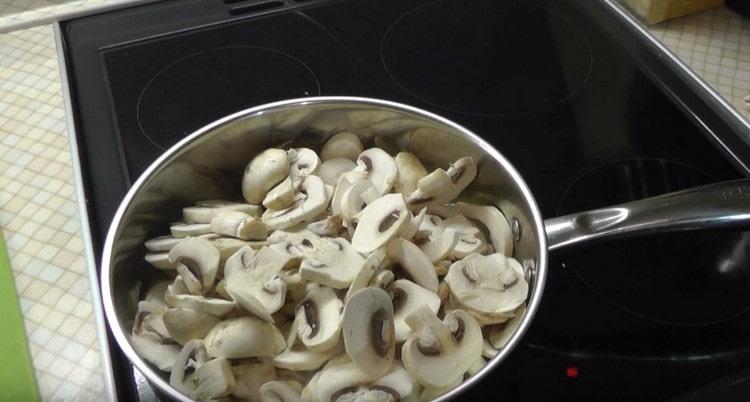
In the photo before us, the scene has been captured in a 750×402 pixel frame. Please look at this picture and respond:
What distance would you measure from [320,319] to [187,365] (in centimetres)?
11

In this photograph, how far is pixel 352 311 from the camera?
0.54m

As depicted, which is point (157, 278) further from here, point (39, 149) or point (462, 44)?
point (462, 44)

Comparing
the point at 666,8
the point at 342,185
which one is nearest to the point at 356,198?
Answer: the point at 342,185

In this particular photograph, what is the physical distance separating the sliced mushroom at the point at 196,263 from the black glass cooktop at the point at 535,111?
103 millimetres

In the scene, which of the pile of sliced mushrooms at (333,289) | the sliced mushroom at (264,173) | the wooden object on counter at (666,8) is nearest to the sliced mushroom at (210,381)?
the pile of sliced mushrooms at (333,289)

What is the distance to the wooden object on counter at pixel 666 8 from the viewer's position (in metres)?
0.96

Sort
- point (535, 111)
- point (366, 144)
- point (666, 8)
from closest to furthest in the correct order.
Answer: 1. point (366, 144)
2. point (535, 111)
3. point (666, 8)

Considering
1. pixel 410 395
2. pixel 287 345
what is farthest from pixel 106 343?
pixel 410 395

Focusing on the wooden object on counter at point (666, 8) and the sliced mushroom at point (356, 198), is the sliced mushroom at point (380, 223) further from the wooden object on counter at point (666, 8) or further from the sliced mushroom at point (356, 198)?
the wooden object on counter at point (666, 8)

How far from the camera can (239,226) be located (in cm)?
64

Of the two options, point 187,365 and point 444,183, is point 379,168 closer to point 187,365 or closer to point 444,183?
point 444,183

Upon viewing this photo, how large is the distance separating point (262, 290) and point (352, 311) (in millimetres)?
83

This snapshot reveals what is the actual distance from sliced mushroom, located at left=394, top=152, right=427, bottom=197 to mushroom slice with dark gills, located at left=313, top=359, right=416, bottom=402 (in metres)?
0.20

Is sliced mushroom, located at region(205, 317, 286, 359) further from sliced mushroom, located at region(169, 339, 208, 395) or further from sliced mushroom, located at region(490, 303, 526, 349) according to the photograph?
sliced mushroom, located at region(490, 303, 526, 349)
